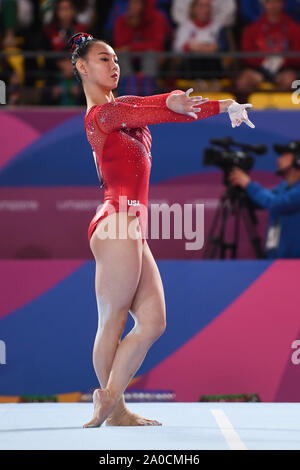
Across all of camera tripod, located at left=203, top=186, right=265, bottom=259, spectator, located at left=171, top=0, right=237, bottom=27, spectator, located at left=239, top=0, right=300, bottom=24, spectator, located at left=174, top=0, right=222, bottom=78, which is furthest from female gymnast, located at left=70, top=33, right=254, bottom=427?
spectator, located at left=239, top=0, right=300, bottom=24

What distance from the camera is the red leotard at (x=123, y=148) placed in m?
2.85

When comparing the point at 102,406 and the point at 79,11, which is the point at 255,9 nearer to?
the point at 79,11

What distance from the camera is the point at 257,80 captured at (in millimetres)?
6258

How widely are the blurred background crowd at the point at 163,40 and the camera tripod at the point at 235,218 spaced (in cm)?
122

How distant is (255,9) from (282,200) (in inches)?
108

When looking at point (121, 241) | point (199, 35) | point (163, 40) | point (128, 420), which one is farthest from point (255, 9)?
point (128, 420)

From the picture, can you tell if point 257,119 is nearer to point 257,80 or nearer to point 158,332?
point 257,80

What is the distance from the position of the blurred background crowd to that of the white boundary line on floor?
346 centimetres

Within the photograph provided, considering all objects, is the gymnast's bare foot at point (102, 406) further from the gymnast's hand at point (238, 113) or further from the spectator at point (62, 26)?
the spectator at point (62, 26)

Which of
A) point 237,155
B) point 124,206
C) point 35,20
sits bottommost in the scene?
point 124,206

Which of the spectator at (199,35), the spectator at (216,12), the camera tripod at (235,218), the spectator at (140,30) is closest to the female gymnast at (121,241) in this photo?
the camera tripod at (235,218)
